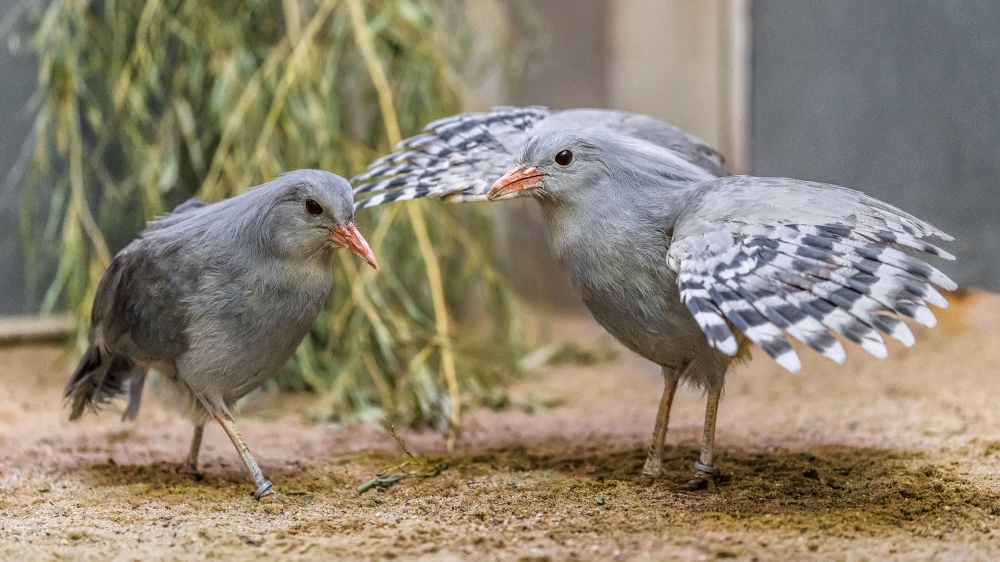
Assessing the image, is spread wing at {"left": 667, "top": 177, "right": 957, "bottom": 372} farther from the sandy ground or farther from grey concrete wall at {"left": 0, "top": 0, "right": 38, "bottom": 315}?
grey concrete wall at {"left": 0, "top": 0, "right": 38, "bottom": 315}

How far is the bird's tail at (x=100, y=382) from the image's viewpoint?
12.7ft

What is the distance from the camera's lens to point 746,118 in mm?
6461

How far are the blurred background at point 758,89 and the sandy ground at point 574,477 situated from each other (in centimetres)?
83

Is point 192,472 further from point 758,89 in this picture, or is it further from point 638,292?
point 758,89

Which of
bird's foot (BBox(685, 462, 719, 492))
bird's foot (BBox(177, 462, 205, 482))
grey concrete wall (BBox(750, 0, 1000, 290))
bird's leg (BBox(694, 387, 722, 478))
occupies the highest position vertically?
grey concrete wall (BBox(750, 0, 1000, 290))

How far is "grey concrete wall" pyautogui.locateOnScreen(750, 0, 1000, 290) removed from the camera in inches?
183

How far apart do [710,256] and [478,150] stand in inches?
58.0

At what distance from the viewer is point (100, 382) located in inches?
155

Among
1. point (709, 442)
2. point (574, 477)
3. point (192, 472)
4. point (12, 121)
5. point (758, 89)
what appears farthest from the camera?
point (758, 89)

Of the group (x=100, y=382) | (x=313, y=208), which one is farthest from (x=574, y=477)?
(x=100, y=382)

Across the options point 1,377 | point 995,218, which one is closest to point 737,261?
point 995,218

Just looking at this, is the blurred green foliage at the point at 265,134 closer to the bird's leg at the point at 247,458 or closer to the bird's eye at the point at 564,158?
the bird's leg at the point at 247,458

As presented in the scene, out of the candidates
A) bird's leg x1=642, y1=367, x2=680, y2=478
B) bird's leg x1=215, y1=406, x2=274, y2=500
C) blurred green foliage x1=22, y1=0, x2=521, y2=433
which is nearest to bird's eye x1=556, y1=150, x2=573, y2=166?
bird's leg x1=642, y1=367, x2=680, y2=478

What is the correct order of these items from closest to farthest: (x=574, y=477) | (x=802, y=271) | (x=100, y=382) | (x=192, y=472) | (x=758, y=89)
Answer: (x=802, y=271) → (x=574, y=477) → (x=192, y=472) → (x=100, y=382) → (x=758, y=89)
